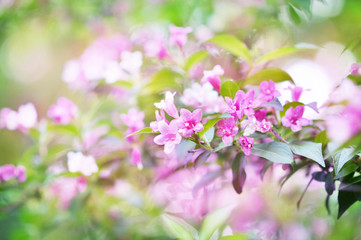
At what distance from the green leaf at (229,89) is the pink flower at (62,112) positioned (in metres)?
0.55

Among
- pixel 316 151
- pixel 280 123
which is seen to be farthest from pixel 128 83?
pixel 316 151

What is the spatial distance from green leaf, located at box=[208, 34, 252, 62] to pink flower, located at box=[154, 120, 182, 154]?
0.87ft

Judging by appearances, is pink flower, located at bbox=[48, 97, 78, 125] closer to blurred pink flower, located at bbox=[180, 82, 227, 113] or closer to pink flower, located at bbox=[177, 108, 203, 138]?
blurred pink flower, located at bbox=[180, 82, 227, 113]

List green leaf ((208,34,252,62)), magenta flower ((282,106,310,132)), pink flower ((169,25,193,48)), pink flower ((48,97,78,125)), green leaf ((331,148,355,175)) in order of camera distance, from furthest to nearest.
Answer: pink flower ((48,97,78,125)) → pink flower ((169,25,193,48)) → green leaf ((208,34,252,62)) → magenta flower ((282,106,310,132)) → green leaf ((331,148,355,175))

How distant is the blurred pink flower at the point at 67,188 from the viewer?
0.98 metres

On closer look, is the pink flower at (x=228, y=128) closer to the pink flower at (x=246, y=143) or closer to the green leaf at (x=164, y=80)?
the pink flower at (x=246, y=143)

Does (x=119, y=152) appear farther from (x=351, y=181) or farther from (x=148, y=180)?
(x=351, y=181)

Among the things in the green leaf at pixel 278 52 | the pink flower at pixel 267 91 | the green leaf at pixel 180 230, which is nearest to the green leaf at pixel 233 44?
the green leaf at pixel 278 52

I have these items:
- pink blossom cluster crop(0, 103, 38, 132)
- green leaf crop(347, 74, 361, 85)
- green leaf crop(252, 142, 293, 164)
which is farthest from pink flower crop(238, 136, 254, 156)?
pink blossom cluster crop(0, 103, 38, 132)

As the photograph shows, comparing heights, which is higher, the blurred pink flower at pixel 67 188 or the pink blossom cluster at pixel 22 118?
the pink blossom cluster at pixel 22 118

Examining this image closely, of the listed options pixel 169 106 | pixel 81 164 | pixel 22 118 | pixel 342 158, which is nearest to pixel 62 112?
pixel 22 118

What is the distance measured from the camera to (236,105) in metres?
0.58

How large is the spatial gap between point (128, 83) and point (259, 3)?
677 mm

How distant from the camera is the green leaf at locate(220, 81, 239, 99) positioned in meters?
0.60
